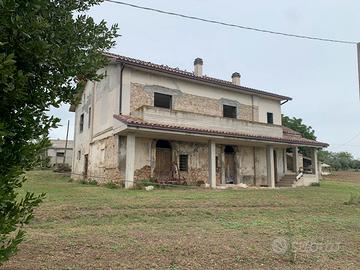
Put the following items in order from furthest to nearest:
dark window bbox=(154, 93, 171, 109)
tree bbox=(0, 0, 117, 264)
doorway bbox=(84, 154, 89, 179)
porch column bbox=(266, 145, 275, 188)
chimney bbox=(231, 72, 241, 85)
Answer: chimney bbox=(231, 72, 241, 85) → doorway bbox=(84, 154, 89, 179) → porch column bbox=(266, 145, 275, 188) → dark window bbox=(154, 93, 171, 109) → tree bbox=(0, 0, 117, 264)

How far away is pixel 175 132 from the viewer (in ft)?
60.1

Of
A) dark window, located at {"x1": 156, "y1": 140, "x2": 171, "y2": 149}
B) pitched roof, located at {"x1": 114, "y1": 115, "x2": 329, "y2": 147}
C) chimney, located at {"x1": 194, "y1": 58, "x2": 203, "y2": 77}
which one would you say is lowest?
dark window, located at {"x1": 156, "y1": 140, "x2": 171, "y2": 149}

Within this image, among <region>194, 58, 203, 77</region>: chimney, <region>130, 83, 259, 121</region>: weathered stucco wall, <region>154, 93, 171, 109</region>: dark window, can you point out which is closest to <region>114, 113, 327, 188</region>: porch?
<region>130, 83, 259, 121</region>: weathered stucco wall

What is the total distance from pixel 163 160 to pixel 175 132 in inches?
103

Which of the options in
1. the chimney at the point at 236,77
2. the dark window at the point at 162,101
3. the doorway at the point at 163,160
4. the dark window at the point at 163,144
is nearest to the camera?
the doorway at the point at 163,160

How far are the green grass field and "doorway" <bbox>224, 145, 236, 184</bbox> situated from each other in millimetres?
10178

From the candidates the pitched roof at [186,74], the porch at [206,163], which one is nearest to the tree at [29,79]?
the pitched roof at [186,74]

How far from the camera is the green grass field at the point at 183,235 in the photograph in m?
5.80

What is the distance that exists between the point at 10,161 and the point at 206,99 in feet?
65.4

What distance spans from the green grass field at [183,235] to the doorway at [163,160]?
7096mm

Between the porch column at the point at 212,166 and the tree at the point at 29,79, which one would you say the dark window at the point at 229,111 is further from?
the tree at the point at 29,79

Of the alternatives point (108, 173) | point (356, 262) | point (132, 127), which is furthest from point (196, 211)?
point (108, 173)

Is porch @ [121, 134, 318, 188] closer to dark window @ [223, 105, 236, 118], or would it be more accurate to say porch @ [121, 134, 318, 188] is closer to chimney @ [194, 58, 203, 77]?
dark window @ [223, 105, 236, 118]

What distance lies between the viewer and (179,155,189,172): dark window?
824 inches
